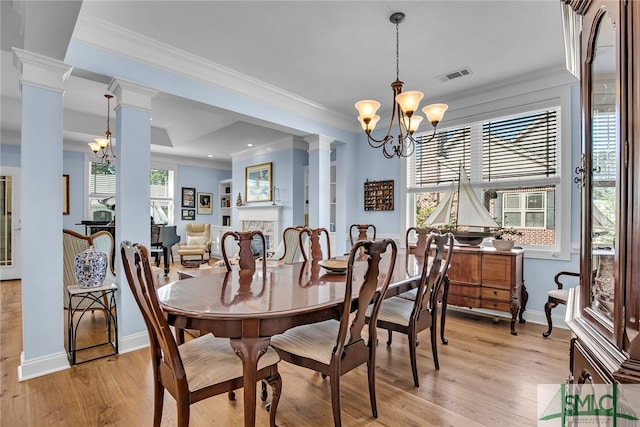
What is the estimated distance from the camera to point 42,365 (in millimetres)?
2346

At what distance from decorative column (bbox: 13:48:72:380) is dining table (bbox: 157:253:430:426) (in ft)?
4.21

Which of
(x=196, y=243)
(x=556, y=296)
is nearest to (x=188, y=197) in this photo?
(x=196, y=243)

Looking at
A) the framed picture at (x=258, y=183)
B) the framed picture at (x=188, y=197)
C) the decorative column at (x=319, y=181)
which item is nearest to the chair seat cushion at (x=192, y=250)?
the framed picture at (x=188, y=197)

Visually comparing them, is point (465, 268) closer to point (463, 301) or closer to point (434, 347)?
point (463, 301)

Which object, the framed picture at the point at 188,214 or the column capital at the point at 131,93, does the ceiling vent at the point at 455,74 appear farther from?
the framed picture at the point at 188,214

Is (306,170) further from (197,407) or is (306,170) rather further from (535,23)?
(197,407)

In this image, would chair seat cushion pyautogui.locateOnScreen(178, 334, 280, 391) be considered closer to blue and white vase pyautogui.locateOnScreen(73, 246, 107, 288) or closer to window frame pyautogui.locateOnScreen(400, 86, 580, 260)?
blue and white vase pyautogui.locateOnScreen(73, 246, 107, 288)

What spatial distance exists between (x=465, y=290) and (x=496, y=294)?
0.98ft

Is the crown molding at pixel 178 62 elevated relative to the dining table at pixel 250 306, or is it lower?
elevated

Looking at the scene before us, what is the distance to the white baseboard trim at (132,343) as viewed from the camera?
274 centimetres

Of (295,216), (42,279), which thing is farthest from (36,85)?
(295,216)

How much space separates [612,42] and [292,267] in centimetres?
222

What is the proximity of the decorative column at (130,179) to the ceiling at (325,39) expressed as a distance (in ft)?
0.68

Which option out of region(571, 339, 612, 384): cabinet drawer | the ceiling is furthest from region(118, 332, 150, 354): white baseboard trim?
region(571, 339, 612, 384): cabinet drawer
